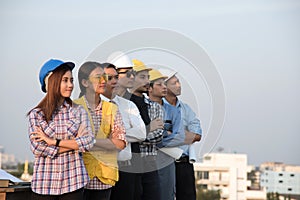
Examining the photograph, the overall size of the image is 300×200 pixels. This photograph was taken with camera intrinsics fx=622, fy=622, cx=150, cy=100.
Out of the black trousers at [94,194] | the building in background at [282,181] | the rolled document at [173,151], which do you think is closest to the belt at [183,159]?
the rolled document at [173,151]

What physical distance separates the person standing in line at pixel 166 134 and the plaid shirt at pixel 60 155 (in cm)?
135

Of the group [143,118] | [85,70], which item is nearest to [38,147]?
[85,70]

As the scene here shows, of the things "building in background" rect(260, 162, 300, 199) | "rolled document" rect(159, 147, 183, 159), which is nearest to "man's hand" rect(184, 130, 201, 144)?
"rolled document" rect(159, 147, 183, 159)

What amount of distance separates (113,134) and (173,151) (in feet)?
4.01

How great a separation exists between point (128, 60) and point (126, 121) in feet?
1.47

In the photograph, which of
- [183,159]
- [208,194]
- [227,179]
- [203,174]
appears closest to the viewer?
[183,159]

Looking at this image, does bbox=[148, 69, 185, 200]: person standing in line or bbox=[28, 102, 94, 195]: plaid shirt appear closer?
bbox=[28, 102, 94, 195]: plaid shirt

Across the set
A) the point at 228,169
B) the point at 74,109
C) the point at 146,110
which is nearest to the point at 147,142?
the point at 146,110

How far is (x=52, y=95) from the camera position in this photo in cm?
352

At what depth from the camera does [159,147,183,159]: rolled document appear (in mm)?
4962

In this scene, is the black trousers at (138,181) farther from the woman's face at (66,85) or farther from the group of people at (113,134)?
the woman's face at (66,85)

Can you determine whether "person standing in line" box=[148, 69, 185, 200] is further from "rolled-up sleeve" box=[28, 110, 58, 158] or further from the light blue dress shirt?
"rolled-up sleeve" box=[28, 110, 58, 158]

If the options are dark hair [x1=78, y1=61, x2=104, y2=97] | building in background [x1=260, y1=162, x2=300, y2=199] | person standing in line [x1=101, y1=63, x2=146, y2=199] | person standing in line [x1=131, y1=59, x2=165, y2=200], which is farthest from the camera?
building in background [x1=260, y1=162, x2=300, y2=199]

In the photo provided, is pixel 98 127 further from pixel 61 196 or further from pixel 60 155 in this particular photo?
pixel 61 196
